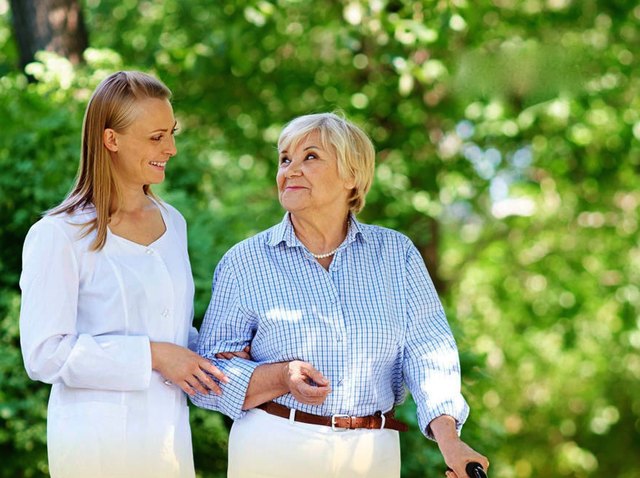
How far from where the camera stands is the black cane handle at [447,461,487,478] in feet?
8.93

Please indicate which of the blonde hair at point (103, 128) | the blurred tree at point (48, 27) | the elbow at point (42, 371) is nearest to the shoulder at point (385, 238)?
the blonde hair at point (103, 128)

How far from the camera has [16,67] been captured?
6.50 metres

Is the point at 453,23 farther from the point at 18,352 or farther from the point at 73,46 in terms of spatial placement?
the point at 18,352

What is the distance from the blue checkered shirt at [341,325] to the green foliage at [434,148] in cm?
148

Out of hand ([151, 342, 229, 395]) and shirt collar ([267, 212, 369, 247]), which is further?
shirt collar ([267, 212, 369, 247])

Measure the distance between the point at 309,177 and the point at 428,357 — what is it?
0.61 m

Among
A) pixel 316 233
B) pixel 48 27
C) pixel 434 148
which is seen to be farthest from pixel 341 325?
pixel 434 148

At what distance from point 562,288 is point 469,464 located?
622cm

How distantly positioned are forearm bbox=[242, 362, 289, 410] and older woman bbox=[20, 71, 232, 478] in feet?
0.31

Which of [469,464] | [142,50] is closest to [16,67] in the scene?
[142,50]

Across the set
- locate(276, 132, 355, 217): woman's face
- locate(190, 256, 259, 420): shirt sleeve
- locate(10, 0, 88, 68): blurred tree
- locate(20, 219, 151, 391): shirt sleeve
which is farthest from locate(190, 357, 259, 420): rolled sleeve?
locate(10, 0, 88, 68): blurred tree

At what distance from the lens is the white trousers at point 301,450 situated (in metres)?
2.87

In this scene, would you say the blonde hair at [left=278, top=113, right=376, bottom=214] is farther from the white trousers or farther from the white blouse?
the white trousers

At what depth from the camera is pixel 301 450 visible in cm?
287
